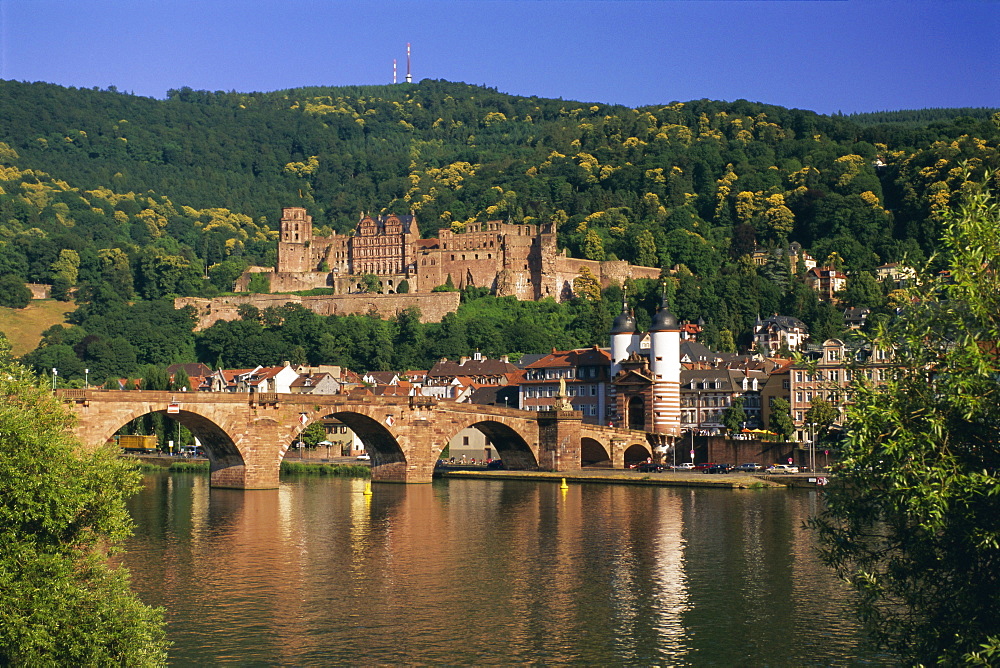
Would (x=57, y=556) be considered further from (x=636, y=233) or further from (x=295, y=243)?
(x=295, y=243)

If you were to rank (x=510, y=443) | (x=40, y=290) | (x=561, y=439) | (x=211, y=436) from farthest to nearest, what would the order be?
(x=40, y=290) < (x=510, y=443) < (x=561, y=439) < (x=211, y=436)

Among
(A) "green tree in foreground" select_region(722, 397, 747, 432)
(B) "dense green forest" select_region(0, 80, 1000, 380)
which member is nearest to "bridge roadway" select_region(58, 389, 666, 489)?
(A) "green tree in foreground" select_region(722, 397, 747, 432)

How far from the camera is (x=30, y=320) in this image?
142 meters

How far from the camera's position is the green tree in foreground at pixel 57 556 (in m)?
18.7

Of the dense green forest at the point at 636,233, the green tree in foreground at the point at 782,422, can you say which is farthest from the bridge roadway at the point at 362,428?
Answer: the dense green forest at the point at 636,233

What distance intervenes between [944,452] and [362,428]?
50572 mm

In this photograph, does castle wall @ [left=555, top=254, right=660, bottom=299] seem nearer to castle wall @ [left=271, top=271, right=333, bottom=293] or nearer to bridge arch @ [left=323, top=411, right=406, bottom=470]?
castle wall @ [left=271, top=271, right=333, bottom=293]

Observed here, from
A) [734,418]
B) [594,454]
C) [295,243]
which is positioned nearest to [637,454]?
[594,454]

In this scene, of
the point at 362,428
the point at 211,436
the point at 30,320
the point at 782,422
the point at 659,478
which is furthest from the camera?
the point at 30,320

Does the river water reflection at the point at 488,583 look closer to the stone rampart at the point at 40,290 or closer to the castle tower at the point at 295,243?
the castle tower at the point at 295,243

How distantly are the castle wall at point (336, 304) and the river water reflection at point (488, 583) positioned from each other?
8326cm

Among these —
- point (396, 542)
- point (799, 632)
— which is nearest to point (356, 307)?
point (396, 542)

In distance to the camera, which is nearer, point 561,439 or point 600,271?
point 561,439

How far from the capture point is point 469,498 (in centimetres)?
6006
